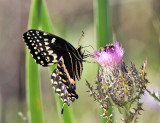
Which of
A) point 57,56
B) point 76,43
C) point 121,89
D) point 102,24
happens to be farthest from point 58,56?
point 76,43

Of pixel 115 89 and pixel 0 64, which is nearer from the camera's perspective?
pixel 115 89

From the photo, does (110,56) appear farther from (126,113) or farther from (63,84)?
(63,84)

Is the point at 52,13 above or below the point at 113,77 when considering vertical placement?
above

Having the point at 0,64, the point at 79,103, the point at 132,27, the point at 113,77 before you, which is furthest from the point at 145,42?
the point at 113,77

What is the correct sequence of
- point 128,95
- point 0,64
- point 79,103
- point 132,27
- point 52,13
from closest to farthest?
point 128,95 → point 79,103 → point 132,27 → point 0,64 → point 52,13

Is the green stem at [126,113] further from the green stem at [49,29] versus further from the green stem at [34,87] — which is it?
the green stem at [34,87]

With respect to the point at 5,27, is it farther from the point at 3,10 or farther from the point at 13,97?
the point at 13,97
